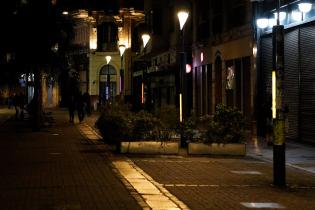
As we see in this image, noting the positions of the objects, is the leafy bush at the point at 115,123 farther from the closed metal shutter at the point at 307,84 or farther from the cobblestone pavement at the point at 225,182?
the closed metal shutter at the point at 307,84

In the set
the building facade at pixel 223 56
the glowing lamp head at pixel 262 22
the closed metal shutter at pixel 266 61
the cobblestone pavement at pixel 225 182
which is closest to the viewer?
the cobblestone pavement at pixel 225 182


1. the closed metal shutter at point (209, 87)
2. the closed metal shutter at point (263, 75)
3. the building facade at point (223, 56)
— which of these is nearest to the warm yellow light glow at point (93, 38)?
the building facade at point (223, 56)

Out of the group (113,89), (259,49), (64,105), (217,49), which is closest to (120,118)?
(259,49)

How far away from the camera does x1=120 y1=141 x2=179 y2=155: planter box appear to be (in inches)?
760

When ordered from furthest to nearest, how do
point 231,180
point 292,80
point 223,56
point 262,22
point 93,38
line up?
1. point 93,38
2. point 223,56
3. point 262,22
4. point 292,80
5. point 231,180

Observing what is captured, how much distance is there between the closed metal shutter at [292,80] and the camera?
24.2 meters

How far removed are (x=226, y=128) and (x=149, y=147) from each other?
225 cm

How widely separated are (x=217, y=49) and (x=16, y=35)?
9895 mm

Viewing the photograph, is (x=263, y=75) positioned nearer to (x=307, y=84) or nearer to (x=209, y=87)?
(x=307, y=84)

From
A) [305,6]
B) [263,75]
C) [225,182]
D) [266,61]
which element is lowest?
[225,182]

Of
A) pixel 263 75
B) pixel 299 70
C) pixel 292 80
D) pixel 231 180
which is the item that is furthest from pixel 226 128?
pixel 263 75

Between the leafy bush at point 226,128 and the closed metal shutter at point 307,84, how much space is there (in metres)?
4.45

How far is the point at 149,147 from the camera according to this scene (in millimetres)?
19312

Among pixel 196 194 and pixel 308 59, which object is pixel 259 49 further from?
pixel 196 194
